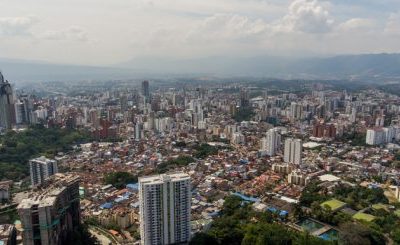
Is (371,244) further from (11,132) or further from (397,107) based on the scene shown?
(397,107)

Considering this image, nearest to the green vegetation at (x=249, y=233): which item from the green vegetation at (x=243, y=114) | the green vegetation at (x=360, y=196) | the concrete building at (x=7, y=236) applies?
the green vegetation at (x=360, y=196)

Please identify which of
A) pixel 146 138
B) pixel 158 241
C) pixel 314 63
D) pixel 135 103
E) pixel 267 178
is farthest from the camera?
pixel 314 63

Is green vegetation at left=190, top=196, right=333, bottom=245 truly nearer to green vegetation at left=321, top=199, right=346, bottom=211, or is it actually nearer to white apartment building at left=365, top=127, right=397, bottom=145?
green vegetation at left=321, top=199, right=346, bottom=211

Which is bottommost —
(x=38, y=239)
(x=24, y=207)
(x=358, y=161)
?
(x=358, y=161)

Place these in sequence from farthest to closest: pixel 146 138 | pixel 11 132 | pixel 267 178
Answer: pixel 146 138
pixel 11 132
pixel 267 178

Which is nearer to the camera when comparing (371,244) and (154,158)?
(371,244)

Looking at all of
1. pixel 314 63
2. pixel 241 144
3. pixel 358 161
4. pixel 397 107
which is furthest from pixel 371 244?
pixel 314 63

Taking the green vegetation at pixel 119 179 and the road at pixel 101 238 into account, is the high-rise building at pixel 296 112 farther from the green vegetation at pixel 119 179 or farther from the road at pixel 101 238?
the road at pixel 101 238

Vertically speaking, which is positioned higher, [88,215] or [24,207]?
[24,207]
